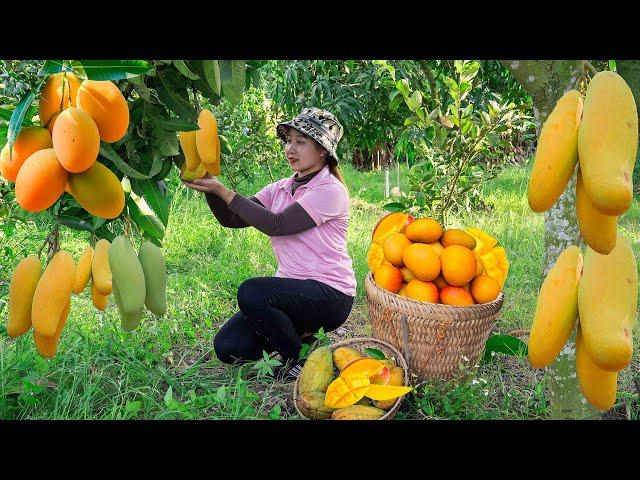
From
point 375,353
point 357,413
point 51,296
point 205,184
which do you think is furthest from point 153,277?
point 375,353

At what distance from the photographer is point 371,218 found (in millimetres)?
3975

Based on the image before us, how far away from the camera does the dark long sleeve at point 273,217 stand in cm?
183

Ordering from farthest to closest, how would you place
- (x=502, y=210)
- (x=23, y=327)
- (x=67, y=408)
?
(x=502, y=210) < (x=67, y=408) < (x=23, y=327)

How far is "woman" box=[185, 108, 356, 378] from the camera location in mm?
2014

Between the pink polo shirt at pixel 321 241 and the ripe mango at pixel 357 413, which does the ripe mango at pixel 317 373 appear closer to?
the ripe mango at pixel 357 413

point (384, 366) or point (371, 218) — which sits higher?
point (384, 366)

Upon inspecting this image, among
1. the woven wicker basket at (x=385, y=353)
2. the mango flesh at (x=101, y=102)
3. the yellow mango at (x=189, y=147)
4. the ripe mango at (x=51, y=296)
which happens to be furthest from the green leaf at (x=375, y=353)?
the mango flesh at (x=101, y=102)

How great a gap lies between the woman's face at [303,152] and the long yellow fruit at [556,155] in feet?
4.71

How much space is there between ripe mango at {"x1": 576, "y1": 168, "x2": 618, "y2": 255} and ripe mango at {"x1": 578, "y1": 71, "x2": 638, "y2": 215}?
0.03 meters

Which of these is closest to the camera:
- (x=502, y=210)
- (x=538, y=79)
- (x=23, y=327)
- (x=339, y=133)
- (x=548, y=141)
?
(x=548, y=141)

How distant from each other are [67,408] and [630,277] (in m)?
1.56

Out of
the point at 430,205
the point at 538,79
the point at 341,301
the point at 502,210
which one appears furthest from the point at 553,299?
the point at 502,210

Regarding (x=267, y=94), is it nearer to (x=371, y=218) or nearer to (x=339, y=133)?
(x=371, y=218)

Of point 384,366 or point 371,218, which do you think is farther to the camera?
point 371,218
